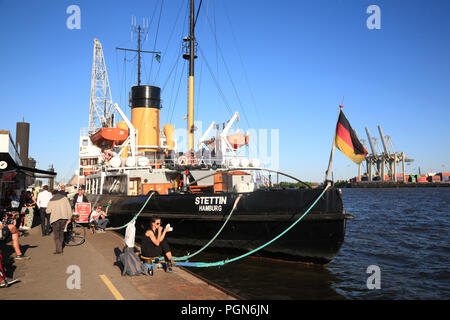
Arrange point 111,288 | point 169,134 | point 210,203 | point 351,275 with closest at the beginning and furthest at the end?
point 111,288, point 351,275, point 210,203, point 169,134

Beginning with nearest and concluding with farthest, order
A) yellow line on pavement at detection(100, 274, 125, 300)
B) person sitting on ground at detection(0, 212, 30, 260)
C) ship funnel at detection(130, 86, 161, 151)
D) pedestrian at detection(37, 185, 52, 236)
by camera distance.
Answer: yellow line on pavement at detection(100, 274, 125, 300) < person sitting on ground at detection(0, 212, 30, 260) < pedestrian at detection(37, 185, 52, 236) < ship funnel at detection(130, 86, 161, 151)

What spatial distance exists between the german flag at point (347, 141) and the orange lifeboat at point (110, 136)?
40.2 ft

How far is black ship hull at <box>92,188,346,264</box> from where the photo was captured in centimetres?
1042

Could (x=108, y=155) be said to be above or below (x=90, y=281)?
above

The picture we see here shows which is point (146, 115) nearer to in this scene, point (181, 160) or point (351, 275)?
point (181, 160)

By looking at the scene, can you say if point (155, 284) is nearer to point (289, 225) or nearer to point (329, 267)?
point (289, 225)

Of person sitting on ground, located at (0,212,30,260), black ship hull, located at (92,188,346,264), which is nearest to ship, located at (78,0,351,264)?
black ship hull, located at (92,188,346,264)

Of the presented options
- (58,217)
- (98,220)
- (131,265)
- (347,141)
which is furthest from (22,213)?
(347,141)

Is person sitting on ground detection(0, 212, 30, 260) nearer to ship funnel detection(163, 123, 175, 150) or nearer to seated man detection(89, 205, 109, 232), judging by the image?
seated man detection(89, 205, 109, 232)

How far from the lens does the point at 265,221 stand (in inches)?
429

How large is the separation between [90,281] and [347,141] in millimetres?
6922

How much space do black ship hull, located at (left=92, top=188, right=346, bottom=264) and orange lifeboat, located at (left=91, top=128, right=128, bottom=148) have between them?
690 centimetres

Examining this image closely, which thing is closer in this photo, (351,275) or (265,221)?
(265,221)

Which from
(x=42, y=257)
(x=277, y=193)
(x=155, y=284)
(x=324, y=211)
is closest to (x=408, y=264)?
(x=324, y=211)
